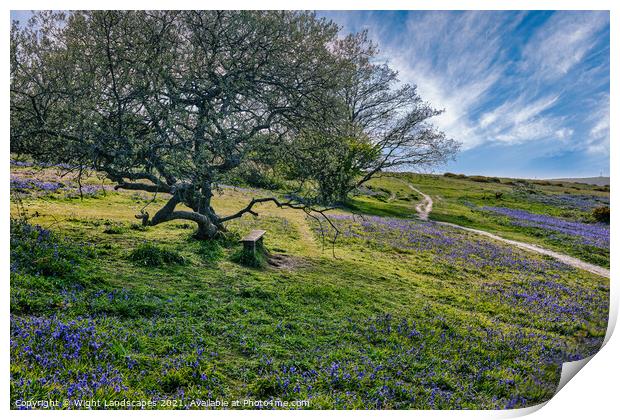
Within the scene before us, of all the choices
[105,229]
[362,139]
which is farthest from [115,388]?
[362,139]

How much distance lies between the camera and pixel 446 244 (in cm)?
1529

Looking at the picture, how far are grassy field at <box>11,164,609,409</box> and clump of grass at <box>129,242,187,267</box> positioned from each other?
0.03 meters

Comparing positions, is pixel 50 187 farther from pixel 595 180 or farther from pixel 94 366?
pixel 595 180

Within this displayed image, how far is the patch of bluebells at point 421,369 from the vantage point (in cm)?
425

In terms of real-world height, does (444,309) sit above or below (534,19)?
below

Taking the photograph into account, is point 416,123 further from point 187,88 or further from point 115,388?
point 115,388

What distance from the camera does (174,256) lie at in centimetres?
728

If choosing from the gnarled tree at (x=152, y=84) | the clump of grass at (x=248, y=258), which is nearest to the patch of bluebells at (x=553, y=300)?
the clump of grass at (x=248, y=258)

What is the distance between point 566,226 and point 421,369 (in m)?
10.2

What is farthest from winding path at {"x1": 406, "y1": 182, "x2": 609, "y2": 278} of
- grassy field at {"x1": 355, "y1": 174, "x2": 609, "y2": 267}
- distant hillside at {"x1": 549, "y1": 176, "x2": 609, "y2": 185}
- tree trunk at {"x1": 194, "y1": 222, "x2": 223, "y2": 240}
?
tree trunk at {"x1": 194, "y1": 222, "x2": 223, "y2": 240}

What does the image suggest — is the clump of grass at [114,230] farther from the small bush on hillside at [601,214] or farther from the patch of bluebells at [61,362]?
the small bush on hillside at [601,214]

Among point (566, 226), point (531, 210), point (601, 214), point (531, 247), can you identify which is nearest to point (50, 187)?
point (601, 214)

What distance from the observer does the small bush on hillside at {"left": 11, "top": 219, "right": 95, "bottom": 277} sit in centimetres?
543

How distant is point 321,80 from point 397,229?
11.2 m
